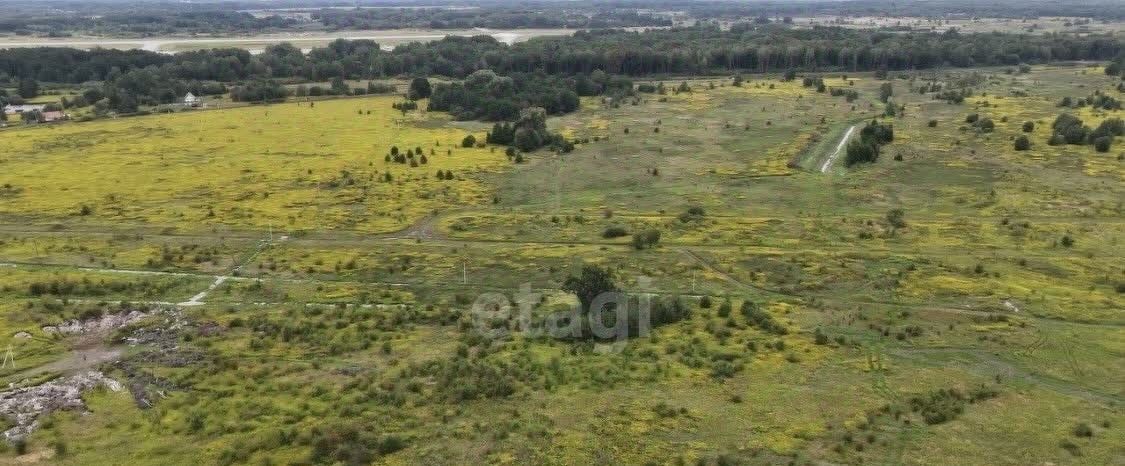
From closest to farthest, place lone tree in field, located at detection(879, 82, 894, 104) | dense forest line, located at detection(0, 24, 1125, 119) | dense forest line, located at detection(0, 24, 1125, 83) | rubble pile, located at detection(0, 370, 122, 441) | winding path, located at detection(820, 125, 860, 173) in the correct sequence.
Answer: rubble pile, located at detection(0, 370, 122, 441)
winding path, located at detection(820, 125, 860, 173)
lone tree in field, located at detection(879, 82, 894, 104)
dense forest line, located at detection(0, 24, 1125, 119)
dense forest line, located at detection(0, 24, 1125, 83)

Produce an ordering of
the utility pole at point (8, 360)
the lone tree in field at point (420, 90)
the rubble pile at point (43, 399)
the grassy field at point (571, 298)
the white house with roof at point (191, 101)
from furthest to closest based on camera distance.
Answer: the lone tree in field at point (420, 90) < the white house with roof at point (191, 101) < the utility pole at point (8, 360) < the rubble pile at point (43, 399) < the grassy field at point (571, 298)

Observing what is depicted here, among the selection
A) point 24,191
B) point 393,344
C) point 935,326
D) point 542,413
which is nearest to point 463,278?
point 393,344

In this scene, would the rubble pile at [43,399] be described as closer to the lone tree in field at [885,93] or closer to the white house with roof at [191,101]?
the white house with roof at [191,101]

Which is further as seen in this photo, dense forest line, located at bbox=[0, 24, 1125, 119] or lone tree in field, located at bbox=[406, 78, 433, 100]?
dense forest line, located at bbox=[0, 24, 1125, 119]

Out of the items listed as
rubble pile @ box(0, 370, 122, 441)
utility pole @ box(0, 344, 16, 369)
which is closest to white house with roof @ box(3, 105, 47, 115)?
utility pole @ box(0, 344, 16, 369)

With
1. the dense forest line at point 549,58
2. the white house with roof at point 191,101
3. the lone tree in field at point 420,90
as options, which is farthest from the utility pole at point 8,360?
the dense forest line at point 549,58

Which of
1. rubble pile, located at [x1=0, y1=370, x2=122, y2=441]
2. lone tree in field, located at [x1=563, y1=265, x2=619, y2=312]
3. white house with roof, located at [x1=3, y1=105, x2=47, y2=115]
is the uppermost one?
white house with roof, located at [x1=3, y1=105, x2=47, y2=115]

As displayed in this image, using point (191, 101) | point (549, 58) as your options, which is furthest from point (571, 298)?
point (549, 58)

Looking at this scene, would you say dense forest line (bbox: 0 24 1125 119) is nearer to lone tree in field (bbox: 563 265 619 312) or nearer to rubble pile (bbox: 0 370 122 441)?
lone tree in field (bbox: 563 265 619 312)

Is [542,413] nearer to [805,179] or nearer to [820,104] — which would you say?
[805,179]
